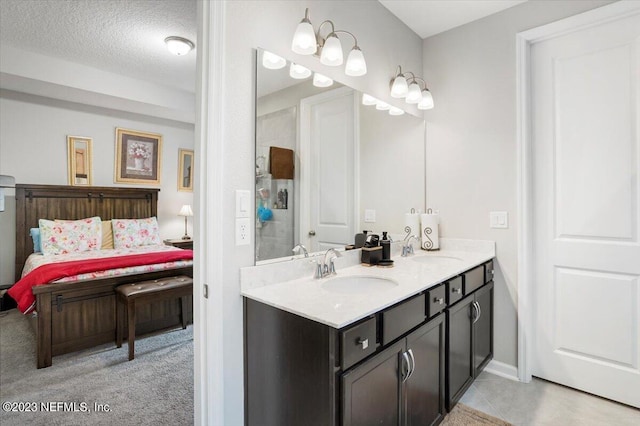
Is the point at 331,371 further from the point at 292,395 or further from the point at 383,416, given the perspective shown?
the point at 383,416

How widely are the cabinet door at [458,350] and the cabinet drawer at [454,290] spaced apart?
0.12 feet

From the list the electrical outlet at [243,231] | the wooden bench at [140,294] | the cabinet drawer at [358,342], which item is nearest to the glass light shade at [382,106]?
the electrical outlet at [243,231]

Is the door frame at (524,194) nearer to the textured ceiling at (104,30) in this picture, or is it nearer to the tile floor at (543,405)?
the tile floor at (543,405)

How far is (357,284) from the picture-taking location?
5.52ft

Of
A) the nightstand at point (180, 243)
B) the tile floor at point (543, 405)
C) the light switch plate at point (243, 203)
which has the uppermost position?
the light switch plate at point (243, 203)

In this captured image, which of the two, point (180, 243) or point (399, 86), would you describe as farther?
point (180, 243)

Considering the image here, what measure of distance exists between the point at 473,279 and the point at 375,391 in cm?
113

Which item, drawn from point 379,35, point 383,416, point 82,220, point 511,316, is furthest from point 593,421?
point 82,220

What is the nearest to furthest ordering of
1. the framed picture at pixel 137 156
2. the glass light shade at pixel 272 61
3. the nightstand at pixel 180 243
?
1. the glass light shade at pixel 272 61
2. the framed picture at pixel 137 156
3. the nightstand at pixel 180 243

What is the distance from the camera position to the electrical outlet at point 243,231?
138 cm

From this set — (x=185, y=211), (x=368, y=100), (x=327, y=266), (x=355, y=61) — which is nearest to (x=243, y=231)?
(x=327, y=266)

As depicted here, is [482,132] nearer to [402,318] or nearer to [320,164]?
[320,164]

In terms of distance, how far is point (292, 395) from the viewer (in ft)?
3.83

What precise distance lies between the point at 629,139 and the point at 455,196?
1.03 metres
